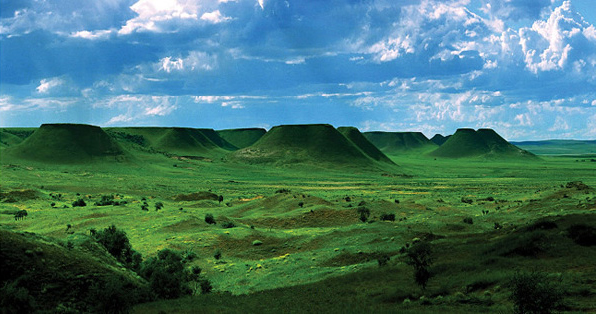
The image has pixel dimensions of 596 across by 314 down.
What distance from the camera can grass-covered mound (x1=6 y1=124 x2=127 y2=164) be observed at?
6280 inches

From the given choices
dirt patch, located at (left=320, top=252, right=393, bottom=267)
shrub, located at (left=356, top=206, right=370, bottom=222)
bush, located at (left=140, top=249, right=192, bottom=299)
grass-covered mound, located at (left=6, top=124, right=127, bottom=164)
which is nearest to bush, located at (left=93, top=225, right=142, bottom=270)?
bush, located at (left=140, top=249, right=192, bottom=299)

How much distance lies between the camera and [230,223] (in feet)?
155

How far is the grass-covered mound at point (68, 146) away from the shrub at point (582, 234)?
153m

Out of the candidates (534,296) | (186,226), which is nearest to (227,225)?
(186,226)

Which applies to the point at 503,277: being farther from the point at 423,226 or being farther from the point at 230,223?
the point at 230,223

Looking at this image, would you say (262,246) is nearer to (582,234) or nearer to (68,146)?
(582,234)

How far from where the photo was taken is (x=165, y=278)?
26.5 meters

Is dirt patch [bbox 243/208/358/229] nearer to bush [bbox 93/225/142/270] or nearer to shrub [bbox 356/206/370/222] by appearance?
shrub [bbox 356/206/370/222]

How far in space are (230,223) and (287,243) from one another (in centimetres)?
887

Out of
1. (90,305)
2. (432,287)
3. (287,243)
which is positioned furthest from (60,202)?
(432,287)

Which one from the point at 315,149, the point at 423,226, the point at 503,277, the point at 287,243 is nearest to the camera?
the point at 503,277

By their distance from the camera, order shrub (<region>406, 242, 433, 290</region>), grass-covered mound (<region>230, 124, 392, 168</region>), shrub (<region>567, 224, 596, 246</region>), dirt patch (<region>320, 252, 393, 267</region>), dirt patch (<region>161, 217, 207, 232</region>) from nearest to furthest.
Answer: shrub (<region>406, 242, 433, 290</region>) → shrub (<region>567, 224, 596, 246</region>) → dirt patch (<region>320, 252, 393, 267</region>) → dirt patch (<region>161, 217, 207, 232</region>) → grass-covered mound (<region>230, 124, 392, 168</region>)

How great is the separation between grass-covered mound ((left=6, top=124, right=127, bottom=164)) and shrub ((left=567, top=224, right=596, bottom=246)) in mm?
153205

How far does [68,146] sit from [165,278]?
15913 centimetres
